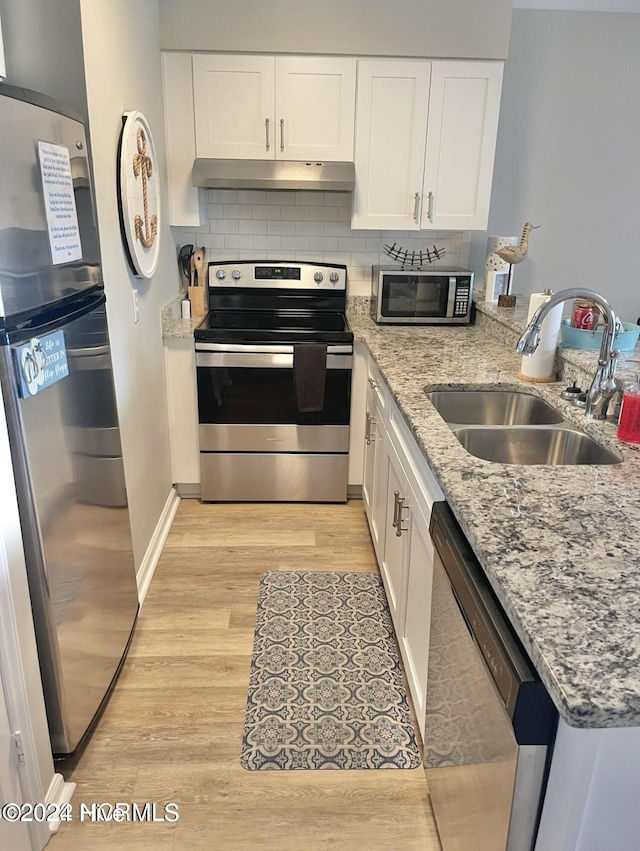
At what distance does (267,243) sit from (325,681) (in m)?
2.40

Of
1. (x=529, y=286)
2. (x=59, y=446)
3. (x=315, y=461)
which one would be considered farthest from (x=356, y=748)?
(x=529, y=286)

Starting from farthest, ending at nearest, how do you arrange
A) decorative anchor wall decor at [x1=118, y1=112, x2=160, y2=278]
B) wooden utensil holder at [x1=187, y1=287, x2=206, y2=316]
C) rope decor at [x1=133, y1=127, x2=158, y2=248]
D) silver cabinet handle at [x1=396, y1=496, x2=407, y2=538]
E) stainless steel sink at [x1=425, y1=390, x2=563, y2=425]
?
wooden utensil holder at [x1=187, y1=287, x2=206, y2=316] < rope decor at [x1=133, y1=127, x2=158, y2=248] < decorative anchor wall decor at [x1=118, y1=112, x2=160, y2=278] < stainless steel sink at [x1=425, y1=390, x2=563, y2=425] < silver cabinet handle at [x1=396, y1=496, x2=407, y2=538]

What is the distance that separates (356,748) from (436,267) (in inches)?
102

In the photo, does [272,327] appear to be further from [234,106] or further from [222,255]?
[234,106]

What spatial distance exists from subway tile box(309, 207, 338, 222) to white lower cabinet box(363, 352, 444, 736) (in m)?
1.14

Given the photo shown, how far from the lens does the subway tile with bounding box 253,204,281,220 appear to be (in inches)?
139

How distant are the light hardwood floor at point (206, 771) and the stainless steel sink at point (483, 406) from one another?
1099mm

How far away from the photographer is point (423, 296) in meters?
3.27

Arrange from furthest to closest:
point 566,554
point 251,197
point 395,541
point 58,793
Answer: point 251,197
point 395,541
point 58,793
point 566,554

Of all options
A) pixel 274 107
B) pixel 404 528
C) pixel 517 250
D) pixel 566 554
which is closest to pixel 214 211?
pixel 274 107

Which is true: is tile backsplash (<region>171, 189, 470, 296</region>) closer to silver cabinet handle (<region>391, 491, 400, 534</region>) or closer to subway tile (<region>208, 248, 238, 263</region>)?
subway tile (<region>208, 248, 238, 263</region>)

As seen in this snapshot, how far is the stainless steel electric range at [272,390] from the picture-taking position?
10.2 feet

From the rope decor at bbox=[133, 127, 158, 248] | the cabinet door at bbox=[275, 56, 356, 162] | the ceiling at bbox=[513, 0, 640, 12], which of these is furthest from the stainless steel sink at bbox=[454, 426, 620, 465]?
the ceiling at bbox=[513, 0, 640, 12]

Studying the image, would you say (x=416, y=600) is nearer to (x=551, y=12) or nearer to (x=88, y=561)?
(x=88, y=561)
